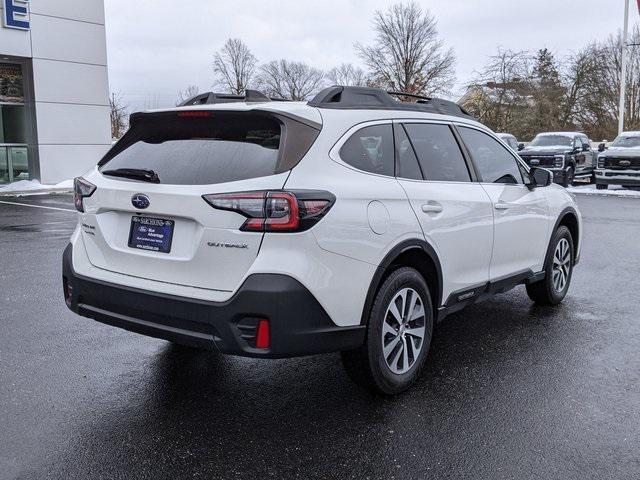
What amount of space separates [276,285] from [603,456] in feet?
5.93

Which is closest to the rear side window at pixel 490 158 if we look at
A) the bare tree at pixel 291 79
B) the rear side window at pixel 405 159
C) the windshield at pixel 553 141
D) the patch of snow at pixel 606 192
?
the rear side window at pixel 405 159

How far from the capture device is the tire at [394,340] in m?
3.52

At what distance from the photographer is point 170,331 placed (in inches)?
129

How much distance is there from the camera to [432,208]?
394cm

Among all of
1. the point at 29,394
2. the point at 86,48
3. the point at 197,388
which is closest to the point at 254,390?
the point at 197,388

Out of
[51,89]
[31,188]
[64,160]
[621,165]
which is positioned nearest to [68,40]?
[51,89]

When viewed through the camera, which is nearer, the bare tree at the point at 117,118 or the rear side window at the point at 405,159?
the rear side window at the point at 405,159

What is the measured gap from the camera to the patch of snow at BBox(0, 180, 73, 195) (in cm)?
1888

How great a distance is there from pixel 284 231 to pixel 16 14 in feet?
64.0

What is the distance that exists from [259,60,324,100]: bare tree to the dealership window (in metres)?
Result: 54.4

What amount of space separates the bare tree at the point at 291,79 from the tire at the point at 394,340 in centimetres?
7142

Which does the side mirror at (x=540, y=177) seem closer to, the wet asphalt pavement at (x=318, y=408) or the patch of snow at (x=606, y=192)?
the wet asphalt pavement at (x=318, y=408)

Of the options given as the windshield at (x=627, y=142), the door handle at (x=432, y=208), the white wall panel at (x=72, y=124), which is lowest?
the door handle at (x=432, y=208)

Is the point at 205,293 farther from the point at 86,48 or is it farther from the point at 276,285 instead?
the point at 86,48
